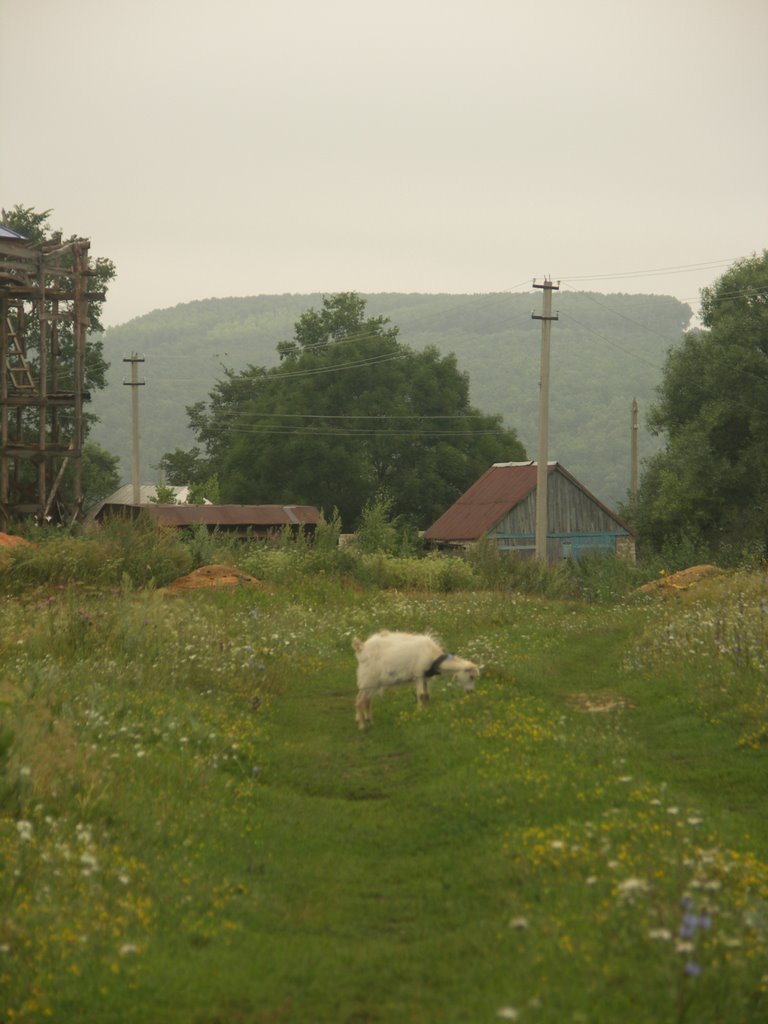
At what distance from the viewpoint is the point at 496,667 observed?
15812mm

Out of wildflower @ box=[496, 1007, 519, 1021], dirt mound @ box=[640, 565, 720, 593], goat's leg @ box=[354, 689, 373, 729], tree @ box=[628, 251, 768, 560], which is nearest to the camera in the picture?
wildflower @ box=[496, 1007, 519, 1021]

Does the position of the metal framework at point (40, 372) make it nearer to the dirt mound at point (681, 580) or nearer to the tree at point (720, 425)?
the dirt mound at point (681, 580)

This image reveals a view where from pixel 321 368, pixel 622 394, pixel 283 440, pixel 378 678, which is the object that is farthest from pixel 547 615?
pixel 622 394

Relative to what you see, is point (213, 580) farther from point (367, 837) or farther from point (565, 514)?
point (565, 514)

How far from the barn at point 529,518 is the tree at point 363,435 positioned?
520 inches

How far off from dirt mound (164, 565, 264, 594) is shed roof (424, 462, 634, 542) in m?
25.3

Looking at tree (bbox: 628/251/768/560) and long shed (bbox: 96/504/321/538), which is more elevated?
tree (bbox: 628/251/768/560)

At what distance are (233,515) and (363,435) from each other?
24.8m

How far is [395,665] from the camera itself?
43.4ft

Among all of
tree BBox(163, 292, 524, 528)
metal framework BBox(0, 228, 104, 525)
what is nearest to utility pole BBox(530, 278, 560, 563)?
metal framework BBox(0, 228, 104, 525)

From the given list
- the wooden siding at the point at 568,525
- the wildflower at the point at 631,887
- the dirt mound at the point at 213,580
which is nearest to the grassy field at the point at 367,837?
the wildflower at the point at 631,887

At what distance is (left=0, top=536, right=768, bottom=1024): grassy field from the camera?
588cm

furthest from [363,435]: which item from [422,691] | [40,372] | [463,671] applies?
[422,691]

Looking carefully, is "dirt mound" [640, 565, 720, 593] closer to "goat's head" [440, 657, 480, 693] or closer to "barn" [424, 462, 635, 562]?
"goat's head" [440, 657, 480, 693]
